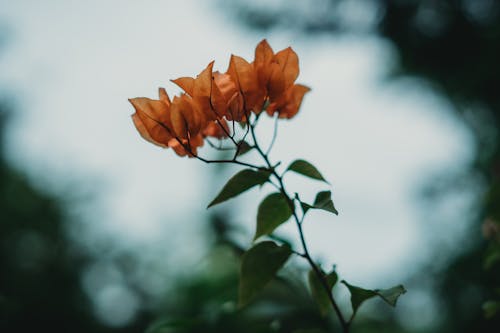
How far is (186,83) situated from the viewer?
19.6 inches

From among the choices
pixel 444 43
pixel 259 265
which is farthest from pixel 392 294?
pixel 444 43

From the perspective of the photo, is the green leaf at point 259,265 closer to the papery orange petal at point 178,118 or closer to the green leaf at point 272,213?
the green leaf at point 272,213

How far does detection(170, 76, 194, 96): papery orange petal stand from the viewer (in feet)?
1.62

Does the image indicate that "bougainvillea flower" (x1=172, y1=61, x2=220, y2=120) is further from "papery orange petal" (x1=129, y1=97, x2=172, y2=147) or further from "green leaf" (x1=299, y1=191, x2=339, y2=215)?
"green leaf" (x1=299, y1=191, x2=339, y2=215)

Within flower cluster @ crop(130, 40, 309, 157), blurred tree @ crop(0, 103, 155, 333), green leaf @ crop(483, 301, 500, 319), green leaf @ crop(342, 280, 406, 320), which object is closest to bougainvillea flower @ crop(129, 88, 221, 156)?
flower cluster @ crop(130, 40, 309, 157)

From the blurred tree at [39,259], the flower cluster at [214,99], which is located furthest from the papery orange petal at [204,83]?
the blurred tree at [39,259]

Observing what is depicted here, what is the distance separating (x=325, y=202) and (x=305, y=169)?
6 cm

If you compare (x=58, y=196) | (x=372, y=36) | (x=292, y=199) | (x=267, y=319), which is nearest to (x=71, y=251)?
(x=58, y=196)

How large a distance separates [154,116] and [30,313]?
11.7ft

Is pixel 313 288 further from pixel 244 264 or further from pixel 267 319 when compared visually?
pixel 267 319

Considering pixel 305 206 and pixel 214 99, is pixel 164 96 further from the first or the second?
pixel 305 206

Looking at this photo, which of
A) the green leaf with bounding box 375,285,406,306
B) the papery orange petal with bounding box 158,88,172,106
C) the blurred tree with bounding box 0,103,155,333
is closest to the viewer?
the green leaf with bounding box 375,285,406,306

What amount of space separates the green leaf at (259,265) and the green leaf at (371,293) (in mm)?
82

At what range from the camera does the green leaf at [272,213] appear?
498mm
